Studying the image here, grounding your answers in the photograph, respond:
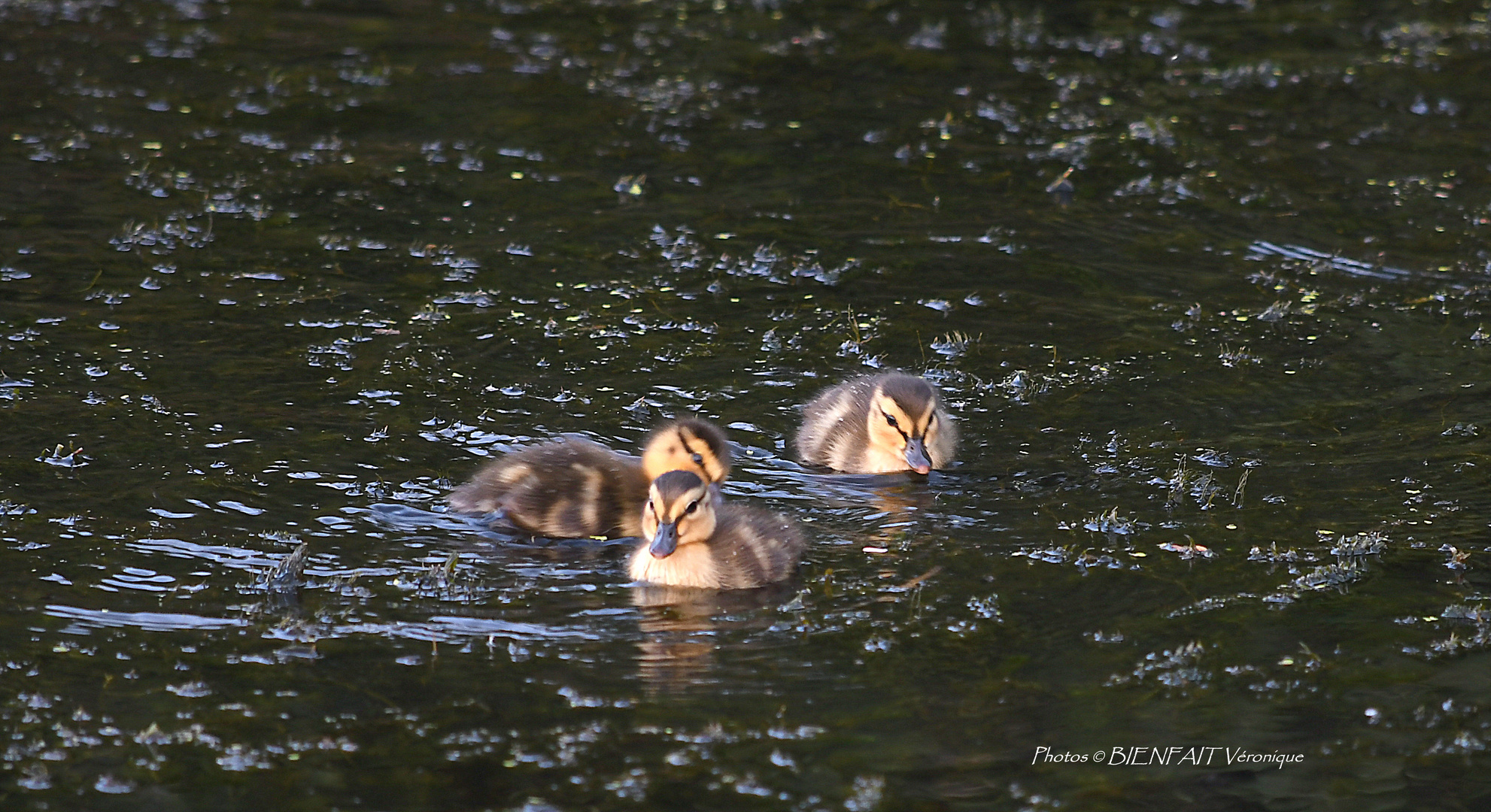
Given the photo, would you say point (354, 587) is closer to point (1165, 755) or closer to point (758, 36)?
point (1165, 755)

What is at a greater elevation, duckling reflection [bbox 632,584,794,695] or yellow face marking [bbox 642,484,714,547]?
yellow face marking [bbox 642,484,714,547]

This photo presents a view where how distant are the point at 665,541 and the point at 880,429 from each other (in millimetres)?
1673

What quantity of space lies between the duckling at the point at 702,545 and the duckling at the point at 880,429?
119cm

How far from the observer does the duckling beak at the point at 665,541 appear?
6.07 m

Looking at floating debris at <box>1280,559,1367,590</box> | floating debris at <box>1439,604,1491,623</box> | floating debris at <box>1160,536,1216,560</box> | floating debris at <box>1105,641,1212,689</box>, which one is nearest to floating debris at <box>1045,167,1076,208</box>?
floating debris at <box>1160,536,1216,560</box>

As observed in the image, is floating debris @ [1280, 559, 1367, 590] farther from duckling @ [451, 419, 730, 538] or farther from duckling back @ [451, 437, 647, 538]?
duckling back @ [451, 437, 647, 538]

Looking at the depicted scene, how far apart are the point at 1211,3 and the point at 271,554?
1263 cm

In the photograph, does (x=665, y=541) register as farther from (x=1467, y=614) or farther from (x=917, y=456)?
(x=1467, y=614)

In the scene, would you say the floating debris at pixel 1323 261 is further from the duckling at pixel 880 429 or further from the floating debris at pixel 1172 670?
the floating debris at pixel 1172 670

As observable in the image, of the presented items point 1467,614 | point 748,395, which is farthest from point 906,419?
point 1467,614

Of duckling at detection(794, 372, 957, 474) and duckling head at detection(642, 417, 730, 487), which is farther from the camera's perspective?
duckling at detection(794, 372, 957, 474)

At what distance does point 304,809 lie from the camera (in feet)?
15.5

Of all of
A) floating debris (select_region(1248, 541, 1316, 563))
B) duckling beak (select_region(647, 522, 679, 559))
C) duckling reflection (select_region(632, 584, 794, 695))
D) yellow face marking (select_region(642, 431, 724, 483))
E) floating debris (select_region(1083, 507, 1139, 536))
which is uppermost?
yellow face marking (select_region(642, 431, 724, 483))

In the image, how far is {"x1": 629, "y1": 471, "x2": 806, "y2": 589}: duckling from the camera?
20.3ft
